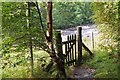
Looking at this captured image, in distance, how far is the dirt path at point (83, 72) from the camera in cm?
279

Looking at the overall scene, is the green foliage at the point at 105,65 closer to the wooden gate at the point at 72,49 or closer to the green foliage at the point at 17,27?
the wooden gate at the point at 72,49

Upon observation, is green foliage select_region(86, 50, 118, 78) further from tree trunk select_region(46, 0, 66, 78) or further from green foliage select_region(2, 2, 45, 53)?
green foliage select_region(2, 2, 45, 53)

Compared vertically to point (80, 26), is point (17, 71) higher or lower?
lower

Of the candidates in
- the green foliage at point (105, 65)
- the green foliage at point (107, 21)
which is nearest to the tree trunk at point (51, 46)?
the green foliage at point (105, 65)

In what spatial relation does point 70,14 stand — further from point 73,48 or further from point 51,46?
point 73,48

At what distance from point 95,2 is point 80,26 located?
31cm

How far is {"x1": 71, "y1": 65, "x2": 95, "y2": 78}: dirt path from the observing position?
2.79 metres

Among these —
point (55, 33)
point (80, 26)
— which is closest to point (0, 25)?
point (55, 33)

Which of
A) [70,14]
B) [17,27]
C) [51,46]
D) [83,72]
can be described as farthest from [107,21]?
[17,27]

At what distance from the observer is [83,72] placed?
288cm

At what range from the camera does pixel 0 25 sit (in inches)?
89.4

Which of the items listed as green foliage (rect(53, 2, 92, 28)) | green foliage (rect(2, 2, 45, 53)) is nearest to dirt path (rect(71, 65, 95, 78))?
green foliage (rect(53, 2, 92, 28))

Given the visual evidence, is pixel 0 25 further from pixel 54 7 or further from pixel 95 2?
pixel 95 2

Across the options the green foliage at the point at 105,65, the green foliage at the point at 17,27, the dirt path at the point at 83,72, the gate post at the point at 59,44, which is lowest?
the dirt path at the point at 83,72
